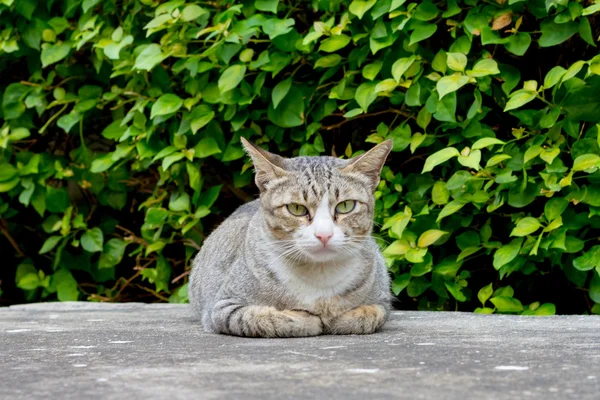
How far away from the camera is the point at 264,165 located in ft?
10.6

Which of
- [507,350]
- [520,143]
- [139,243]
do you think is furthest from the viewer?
[139,243]

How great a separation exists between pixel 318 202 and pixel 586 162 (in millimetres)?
1082

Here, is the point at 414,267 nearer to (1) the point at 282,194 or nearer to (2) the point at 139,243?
(1) the point at 282,194

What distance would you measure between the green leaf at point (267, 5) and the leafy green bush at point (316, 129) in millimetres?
16

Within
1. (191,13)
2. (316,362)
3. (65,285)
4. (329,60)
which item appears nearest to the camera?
(316,362)

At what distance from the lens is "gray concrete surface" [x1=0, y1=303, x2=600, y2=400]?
1933 millimetres

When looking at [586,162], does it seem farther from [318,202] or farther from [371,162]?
[318,202]

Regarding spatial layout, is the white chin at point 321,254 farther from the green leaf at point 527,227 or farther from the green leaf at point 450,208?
the green leaf at point 527,227

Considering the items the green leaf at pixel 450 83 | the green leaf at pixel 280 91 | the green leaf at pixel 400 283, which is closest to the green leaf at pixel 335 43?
the green leaf at pixel 280 91

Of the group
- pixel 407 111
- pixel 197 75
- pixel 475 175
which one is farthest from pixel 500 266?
pixel 197 75

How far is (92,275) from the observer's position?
522cm

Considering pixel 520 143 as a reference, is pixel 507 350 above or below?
below

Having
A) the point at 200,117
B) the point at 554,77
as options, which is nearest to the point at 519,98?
the point at 554,77

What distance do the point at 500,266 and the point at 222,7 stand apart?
5.98 feet
